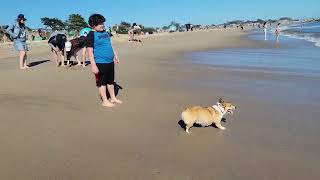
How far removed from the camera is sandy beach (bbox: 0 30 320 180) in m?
4.12

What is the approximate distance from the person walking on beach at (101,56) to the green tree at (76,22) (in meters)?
52.2

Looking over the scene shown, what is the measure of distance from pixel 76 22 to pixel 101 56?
53.6 meters

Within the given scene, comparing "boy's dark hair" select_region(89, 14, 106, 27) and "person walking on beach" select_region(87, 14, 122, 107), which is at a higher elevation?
"boy's dark hair" select_region(89, 14, 106, 27)

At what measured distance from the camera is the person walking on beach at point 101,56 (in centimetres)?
686

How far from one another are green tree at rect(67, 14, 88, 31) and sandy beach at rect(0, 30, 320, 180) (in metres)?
50.8

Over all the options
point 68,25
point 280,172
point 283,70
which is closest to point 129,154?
point 280,172

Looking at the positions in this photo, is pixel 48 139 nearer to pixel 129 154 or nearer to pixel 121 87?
pixel 129 154

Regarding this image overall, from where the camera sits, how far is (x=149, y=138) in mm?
5129

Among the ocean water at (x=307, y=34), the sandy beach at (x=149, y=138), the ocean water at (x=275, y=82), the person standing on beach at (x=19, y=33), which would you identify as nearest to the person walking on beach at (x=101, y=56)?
the sandy beach at (x=149, y=138)

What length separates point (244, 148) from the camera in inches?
186

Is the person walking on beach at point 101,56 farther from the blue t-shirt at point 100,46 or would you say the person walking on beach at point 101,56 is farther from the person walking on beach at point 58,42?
the person walking on beach at point 58,42

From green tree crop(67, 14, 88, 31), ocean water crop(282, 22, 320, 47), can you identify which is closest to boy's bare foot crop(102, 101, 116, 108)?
ocean water crop(282, 22, 320, 47)

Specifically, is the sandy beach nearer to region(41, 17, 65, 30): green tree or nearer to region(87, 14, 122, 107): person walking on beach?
region(87, 14, 122, 107): person walking on beach

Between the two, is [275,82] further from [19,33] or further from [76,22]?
[76,22]
